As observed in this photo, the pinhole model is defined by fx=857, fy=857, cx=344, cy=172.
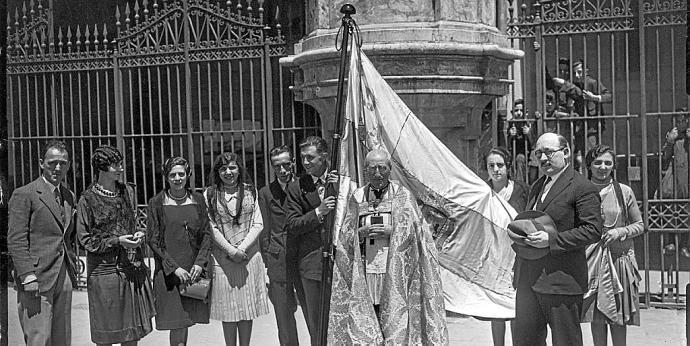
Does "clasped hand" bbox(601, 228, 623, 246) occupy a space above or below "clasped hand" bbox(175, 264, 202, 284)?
above

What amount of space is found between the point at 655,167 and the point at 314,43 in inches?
186

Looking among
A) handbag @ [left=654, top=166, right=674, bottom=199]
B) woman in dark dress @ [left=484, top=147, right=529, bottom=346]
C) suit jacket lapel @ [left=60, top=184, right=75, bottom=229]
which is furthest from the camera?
handbag @ [left=654, top=166, right=674, bottom=199]

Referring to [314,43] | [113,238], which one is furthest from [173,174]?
[314,43]

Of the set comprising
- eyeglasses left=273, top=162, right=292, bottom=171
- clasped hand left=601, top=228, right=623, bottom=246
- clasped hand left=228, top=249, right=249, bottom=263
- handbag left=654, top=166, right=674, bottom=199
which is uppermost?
eyeglasses left=273, top=162, right=292, bottom=171

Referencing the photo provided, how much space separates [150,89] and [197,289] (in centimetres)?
413

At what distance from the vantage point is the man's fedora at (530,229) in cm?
528

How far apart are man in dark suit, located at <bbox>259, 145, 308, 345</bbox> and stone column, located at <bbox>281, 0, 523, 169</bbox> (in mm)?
1547

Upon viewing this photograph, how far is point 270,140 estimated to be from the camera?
30.0ft

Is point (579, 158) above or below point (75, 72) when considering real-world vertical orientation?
below

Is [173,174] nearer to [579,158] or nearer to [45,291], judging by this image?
[45,291]

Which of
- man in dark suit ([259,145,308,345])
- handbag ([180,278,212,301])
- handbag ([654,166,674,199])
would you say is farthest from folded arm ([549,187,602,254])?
handbag ([654,166,674,199])

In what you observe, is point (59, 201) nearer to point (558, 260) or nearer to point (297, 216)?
point (297, 216)

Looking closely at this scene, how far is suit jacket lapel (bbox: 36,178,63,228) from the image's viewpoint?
6008mm

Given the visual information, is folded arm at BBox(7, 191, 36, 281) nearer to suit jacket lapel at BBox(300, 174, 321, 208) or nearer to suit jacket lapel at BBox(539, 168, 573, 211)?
suit jacket lapel at BBox(300, 174, 321, 208)
